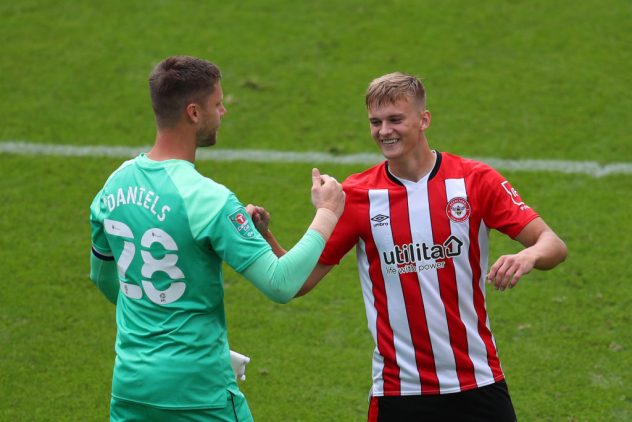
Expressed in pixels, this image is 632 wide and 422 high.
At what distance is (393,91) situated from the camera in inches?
162

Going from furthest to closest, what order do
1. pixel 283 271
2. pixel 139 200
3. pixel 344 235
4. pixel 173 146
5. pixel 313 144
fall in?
pixel 313 144 → pixel 344 235 → pixel 173 146 → pixel 139 200 → pixel 283 271

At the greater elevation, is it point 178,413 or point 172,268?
point 172,268

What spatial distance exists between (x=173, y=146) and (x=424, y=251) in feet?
3.67

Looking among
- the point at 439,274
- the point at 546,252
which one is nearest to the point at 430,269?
the point at 439,274

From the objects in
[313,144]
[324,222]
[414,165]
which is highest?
[313,144]

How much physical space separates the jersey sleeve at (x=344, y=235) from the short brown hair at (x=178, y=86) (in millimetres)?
847

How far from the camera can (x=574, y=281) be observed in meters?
6.83

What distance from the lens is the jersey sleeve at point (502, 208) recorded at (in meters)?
4.03

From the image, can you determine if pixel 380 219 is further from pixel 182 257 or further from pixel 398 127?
pixel 182 257

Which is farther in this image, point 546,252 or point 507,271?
point 546,252

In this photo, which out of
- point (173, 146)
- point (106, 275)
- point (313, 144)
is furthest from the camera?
point (313, 144)

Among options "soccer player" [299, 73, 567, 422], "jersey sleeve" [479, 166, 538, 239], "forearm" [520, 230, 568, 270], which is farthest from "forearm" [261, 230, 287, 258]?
"forearm" [520, 230, 568, 270]

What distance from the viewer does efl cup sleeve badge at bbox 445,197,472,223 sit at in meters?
4.07

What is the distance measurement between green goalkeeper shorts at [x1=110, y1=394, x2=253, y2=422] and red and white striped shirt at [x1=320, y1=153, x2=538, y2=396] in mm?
697
